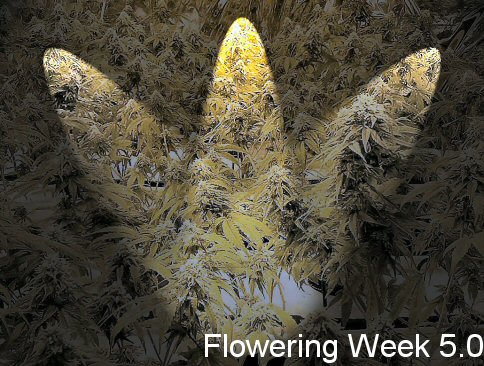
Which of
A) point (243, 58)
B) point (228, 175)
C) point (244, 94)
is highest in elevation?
point (243, 58)

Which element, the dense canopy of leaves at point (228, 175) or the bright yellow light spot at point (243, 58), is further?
the bright yellow light spot at point (243, 58)

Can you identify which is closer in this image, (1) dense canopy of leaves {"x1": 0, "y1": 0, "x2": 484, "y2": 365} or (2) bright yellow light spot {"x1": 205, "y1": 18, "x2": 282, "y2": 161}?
(1) dense canopy of leaves {"x1": 0, "y1": 0, "x2": 484, "y2": 365}

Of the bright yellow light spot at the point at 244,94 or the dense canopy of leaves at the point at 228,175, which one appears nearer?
the dense canopy of leaves at the point at 228,175

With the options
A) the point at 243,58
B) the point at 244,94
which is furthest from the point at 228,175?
the point at 243,58

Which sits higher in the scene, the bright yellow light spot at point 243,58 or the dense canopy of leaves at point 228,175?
the bright yellow light spot at point 243,58

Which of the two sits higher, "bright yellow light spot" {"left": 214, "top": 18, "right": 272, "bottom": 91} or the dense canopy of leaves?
"bright yellow light spot" {"left": 214, "top": 18, "right": 272, "bottom": 91}

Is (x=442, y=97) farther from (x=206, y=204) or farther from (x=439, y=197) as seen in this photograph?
(x=206, y=204)

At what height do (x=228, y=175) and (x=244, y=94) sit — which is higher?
(x=244, y=94)

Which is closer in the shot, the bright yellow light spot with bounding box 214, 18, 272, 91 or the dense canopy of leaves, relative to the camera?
the dense canopy of leaves

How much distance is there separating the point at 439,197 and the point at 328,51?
2.32ft

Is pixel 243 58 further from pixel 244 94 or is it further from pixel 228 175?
pixel 228 175

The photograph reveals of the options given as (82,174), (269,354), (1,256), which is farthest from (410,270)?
(1,256)

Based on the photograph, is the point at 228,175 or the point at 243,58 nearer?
the point at 228,175

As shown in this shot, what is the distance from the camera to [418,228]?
180cm
